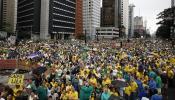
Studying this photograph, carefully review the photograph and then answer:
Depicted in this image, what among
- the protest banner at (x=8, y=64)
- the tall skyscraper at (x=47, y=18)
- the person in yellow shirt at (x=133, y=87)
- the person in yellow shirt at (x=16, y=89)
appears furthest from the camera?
the tall skyscraper at (x=47, y=18)

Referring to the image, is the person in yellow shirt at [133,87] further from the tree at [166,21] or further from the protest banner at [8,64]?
the tree at [166,21]

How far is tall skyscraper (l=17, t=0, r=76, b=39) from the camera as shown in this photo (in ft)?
493

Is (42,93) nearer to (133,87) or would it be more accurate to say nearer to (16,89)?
(16,89)

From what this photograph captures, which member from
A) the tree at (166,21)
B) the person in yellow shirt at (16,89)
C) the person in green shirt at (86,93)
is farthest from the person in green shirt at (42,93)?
the tree at (166,21)

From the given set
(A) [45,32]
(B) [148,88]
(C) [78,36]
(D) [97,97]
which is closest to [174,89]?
(B) [148,88]

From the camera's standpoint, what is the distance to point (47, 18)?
5906 inches

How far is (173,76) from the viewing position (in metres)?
20.2

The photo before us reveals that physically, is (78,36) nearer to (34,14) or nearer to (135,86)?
(34,14)

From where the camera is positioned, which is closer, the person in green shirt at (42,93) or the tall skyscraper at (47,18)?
the person in green shirt at (42,93)

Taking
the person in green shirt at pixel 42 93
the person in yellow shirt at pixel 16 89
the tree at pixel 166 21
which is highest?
the tree at pixel 166 21

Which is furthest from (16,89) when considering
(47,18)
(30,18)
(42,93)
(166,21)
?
(30,18)

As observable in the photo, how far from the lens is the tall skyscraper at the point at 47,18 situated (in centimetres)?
15012

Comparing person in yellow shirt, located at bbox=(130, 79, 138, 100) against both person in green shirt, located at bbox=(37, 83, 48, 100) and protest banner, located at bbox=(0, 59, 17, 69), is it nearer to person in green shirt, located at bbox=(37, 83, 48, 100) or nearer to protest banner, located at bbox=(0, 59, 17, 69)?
person in green shirt, located at bbox=(37, 83, 48, 100)

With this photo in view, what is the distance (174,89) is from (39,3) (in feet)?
449
